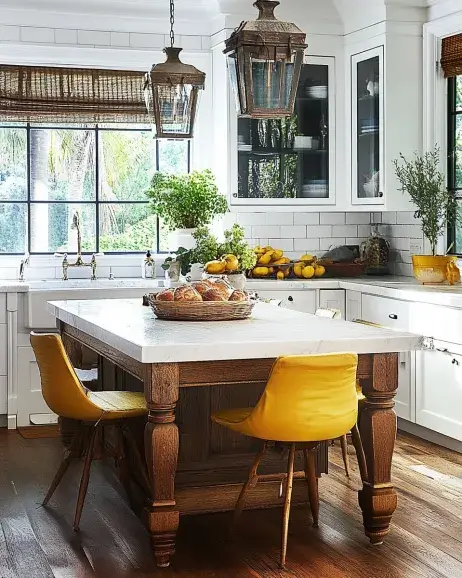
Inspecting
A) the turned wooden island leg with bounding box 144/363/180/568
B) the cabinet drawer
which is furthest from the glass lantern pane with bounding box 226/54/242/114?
the cabinet drawer

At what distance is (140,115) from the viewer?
23.5 ft

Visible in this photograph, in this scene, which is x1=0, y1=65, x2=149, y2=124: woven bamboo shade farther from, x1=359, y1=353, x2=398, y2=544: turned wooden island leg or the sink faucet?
x1=359, y1=353, x2=398, y2=544: turned wooden island leg

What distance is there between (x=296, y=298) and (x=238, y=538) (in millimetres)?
2775

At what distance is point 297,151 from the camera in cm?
702

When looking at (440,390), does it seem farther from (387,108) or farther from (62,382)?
(62,382)

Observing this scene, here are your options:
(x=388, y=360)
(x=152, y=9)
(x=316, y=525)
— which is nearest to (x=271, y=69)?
(x=388, y=360)

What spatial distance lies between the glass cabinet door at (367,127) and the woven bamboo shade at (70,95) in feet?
4.93

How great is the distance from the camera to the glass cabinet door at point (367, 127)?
6.71m

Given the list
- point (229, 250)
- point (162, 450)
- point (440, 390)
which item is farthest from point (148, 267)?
point (162, 450)

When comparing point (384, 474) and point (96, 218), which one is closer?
point (384, 474)

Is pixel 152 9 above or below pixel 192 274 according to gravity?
above

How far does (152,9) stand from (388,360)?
390 centimetres

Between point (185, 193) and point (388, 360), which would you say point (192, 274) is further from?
point (388, 360)

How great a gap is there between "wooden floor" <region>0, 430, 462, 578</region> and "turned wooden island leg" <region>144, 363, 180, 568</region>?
5.7 inches
